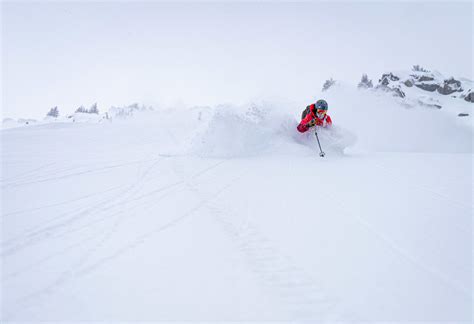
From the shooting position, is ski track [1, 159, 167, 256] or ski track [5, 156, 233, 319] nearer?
ski track [5, 156, 233, 319]

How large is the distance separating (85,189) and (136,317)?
3.04 m

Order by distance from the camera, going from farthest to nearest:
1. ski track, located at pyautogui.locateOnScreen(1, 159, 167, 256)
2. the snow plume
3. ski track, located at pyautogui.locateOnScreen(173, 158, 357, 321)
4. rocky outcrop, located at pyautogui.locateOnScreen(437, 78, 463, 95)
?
rocky outcrop, located at pyautogui.locateOnScreen(437, 78, 463, 95), the snow plume, ski track, located at pyautogui.locateOnScreen(1, 159, 167, 256), ski track, located at pyautogui.locateOnScreen(173, 158, 357, 321)

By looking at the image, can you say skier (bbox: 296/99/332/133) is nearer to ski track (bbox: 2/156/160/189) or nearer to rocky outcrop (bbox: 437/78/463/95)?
ski track (bbox: 2/156/160/189)

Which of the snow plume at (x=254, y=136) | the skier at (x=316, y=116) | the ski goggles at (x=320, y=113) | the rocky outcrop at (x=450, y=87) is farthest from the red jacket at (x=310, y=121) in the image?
the rocky outcrop at (x=450, y=87)

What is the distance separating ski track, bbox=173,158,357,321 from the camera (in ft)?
4.71

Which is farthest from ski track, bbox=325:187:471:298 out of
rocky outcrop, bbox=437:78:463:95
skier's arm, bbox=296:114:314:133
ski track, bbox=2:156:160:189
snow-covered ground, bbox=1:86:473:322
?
rocky outcrop, bbox=437:78:463:95

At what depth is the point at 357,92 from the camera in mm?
16281

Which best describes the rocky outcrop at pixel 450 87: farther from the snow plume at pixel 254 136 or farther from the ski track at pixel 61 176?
the ski track at pixel 61 176

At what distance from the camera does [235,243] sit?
85.4 inches

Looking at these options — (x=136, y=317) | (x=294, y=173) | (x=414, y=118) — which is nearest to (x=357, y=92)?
(x=414, y=118)

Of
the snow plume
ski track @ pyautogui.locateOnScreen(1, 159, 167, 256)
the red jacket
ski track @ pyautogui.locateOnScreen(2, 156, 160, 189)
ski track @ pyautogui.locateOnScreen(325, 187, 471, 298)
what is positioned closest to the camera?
ski track @ pyautogui.locateOnScreen(325, 187, 471, 298)

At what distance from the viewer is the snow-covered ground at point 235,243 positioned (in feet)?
4.82

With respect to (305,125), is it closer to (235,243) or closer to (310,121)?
(310,121)

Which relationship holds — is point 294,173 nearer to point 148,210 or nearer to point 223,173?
point 223,173
